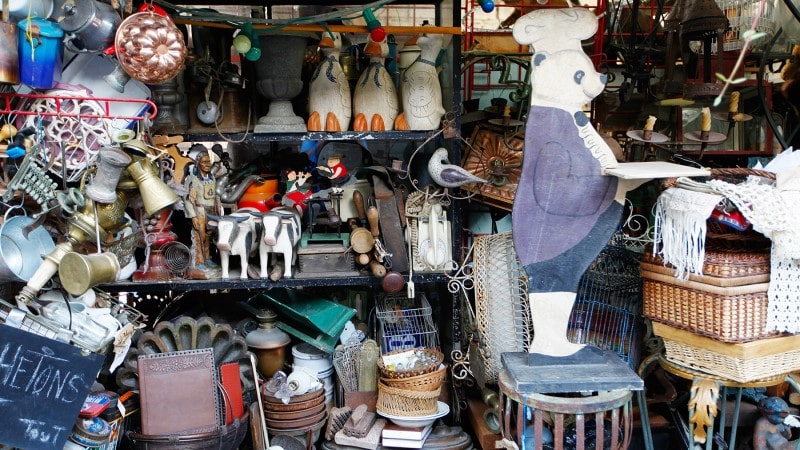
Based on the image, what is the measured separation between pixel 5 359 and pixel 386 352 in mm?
1706

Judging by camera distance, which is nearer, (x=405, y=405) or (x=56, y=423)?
(x=56, y=423)

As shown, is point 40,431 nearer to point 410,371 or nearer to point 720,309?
point 410,371

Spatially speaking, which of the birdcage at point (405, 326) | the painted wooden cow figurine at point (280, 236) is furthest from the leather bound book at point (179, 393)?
the birdcage at point (405, 326)

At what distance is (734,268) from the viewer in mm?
2574

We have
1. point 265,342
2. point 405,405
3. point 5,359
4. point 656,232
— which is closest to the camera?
point 5,359

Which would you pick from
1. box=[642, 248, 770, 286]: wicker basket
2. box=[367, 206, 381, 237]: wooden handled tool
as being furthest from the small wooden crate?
box=[642, 248, 770, 286]: wicker basket

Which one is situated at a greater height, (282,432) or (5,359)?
(5,359)

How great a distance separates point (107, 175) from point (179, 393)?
965 mm

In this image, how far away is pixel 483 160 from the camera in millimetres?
3502

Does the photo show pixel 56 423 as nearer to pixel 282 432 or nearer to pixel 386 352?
pixel 282 432

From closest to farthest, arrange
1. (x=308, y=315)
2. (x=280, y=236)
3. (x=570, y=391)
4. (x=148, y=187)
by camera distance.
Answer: (x=570, y=391), (x=148, y=187), (x=280, y=236), (x=308, y=315)

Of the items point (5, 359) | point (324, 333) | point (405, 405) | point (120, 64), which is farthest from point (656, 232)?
point (5, 359)

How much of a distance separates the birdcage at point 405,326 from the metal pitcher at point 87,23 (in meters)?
1.80

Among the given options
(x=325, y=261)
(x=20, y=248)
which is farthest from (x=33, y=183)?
(x=325, y=261)
